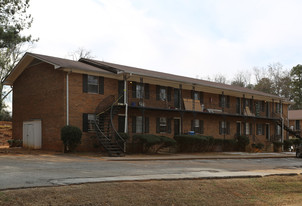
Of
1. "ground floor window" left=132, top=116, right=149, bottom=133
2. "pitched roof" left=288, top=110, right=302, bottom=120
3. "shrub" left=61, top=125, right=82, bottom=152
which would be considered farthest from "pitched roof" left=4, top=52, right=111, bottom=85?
"pitched roof" left=288, top=110, right=302, bottom=120

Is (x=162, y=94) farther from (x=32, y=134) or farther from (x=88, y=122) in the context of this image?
(x=32, y=134)

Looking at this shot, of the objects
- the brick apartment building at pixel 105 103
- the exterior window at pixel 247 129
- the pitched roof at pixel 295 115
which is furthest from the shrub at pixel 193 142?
the pitched roof at pixel 295 115

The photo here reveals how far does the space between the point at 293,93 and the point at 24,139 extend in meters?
53.8

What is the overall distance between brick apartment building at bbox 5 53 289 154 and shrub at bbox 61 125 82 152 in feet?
3.72

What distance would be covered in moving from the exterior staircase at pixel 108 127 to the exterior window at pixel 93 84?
95 cm

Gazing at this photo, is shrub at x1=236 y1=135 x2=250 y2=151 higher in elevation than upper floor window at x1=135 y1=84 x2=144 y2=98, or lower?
lower

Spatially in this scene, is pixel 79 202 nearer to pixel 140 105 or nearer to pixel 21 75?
pixel 140 105

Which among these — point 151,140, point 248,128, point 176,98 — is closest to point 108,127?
point 151,140

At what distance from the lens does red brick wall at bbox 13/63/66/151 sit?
23.8m

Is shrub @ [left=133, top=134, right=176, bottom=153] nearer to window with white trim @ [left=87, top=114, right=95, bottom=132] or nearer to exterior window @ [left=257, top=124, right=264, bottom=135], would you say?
window with white trim @ [left=87, top=114, right=95, bottom=132]

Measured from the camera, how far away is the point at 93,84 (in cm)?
2488

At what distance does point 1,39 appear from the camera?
23.3m

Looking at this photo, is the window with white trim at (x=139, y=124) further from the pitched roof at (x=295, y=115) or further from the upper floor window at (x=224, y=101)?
the pitched roof at (x=295, y=115)

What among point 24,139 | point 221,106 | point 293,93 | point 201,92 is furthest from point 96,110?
point 293,93
